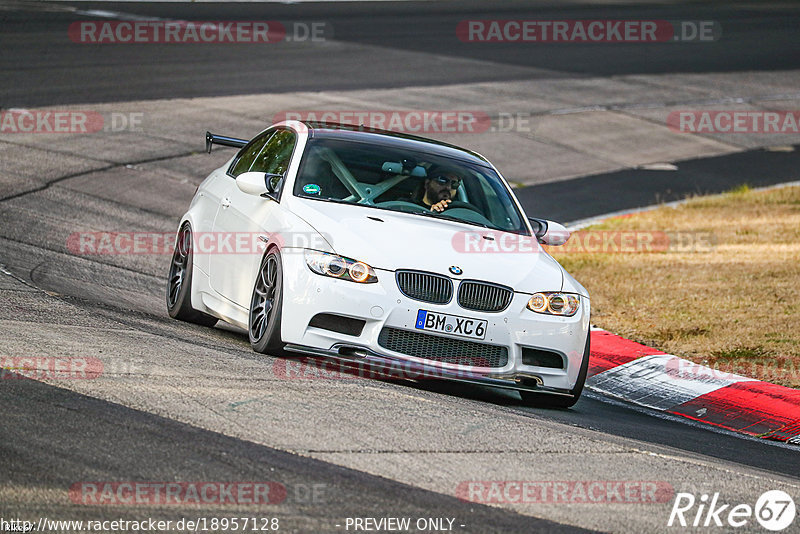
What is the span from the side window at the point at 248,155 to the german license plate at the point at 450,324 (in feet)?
9.10

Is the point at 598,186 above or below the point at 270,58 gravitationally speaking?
below

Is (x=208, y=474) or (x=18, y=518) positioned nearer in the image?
(x=18, y=518)

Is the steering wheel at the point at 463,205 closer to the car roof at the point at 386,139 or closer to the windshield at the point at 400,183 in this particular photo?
the windshield at the point at 400,183

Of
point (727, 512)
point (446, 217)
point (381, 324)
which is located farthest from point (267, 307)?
point (727, 512)

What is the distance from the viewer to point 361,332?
7.58 metres

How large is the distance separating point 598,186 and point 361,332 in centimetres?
1258

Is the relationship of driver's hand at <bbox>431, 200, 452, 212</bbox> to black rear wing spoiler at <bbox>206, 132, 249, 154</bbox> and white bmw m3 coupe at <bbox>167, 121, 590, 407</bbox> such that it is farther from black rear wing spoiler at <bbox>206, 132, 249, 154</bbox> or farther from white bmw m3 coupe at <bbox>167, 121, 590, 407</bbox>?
black rear wing spoiler at <bbox>206, 132, 249, 154</bbox>

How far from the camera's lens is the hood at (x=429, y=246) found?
7711 mm

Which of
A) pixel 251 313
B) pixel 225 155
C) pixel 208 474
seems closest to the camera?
pixel 208 474

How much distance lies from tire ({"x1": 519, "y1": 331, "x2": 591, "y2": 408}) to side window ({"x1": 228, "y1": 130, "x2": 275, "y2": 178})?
9.71ft

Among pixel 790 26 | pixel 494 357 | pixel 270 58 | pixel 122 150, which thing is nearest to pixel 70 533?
pixel 494 357

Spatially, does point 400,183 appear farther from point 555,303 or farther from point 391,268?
point 555,303

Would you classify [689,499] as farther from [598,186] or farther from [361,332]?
[598,186]

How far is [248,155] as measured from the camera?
9.94 m
